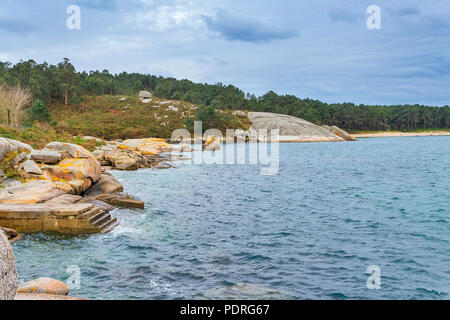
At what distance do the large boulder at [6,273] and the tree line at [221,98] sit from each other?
107 meters

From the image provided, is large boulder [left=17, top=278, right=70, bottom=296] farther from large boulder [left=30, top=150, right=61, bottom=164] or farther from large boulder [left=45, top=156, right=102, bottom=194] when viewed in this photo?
large boulder [left=30, top=150, right=61, bottom=164]

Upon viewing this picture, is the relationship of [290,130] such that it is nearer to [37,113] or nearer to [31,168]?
[37,113]

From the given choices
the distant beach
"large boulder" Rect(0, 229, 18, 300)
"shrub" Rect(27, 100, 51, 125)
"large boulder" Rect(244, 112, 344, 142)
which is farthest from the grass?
"large boulder" Rect(0, 229, 18, 300)

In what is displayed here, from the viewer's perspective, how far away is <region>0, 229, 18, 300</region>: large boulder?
5332mm

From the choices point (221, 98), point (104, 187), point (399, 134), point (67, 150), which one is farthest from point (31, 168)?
point (399, 134)

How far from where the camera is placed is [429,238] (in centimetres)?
1570

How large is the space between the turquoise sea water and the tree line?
9098 cm

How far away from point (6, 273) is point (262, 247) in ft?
33.9

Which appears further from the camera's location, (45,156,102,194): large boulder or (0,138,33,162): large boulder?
(45,156,102,194): large boulder

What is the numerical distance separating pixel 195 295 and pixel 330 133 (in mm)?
120220

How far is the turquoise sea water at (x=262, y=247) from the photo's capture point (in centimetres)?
1059

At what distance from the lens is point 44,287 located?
8.73m
